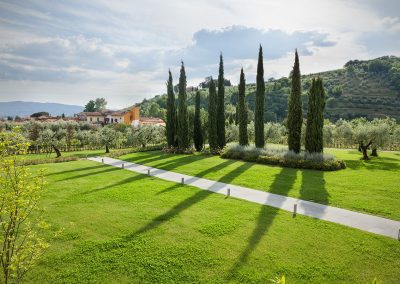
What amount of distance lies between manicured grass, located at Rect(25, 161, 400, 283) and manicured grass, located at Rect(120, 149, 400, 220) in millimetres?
3616

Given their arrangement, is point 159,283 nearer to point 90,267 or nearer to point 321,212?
point 90,267

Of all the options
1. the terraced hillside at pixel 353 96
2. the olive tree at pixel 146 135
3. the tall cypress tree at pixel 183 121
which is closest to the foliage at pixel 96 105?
the terraced hillside at pixel 353 96

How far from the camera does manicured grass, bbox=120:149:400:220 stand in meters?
14.8

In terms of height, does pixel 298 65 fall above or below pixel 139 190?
above

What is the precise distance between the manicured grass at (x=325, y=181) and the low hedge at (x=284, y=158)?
1.02 meters

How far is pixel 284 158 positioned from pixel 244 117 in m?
8.71

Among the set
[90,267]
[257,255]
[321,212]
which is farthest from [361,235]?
[90,267]

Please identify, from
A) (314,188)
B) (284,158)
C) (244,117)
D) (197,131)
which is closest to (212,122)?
(197,131)

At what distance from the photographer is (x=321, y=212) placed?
529 inches

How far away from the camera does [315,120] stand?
27125mm

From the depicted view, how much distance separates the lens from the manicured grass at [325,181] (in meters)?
14.8

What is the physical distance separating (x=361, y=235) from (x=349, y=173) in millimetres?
12665

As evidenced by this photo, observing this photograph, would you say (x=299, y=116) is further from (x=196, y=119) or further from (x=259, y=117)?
(x=196, y=119)

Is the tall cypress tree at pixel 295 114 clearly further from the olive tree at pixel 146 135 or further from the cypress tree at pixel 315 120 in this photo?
the olive tree at pixel 146 135
